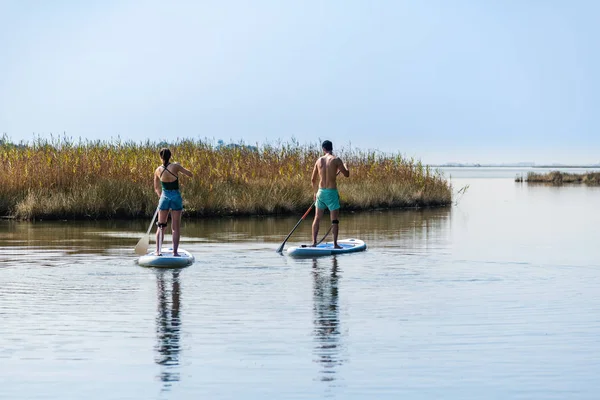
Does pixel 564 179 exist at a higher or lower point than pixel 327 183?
higher

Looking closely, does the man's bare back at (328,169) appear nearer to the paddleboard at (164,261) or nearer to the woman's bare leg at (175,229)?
the woman's bare leg at (175,229)

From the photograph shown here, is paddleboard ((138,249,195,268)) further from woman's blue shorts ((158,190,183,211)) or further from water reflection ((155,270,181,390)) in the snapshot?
woman's blue shorts ((158,190,183,211))

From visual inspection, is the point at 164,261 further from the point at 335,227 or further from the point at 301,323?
the point at 301,323

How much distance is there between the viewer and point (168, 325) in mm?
10953

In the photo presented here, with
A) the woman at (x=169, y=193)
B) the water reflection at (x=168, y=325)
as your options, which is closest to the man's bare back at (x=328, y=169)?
the woman at (x=169, y=193)

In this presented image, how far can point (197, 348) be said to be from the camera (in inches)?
379

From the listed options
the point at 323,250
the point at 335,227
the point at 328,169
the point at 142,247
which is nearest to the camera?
the point at 142,247

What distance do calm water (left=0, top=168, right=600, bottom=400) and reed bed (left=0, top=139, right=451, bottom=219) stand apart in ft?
29.1

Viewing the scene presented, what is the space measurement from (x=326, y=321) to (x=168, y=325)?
1593 millimetres

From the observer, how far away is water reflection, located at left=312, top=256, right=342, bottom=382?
895cm

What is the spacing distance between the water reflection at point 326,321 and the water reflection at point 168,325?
118 centimetres

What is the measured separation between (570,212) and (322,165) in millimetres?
18003

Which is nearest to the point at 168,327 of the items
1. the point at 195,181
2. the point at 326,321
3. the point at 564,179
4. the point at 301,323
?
the point at 301,323

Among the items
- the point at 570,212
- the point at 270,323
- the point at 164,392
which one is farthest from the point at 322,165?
the point at 570,212
